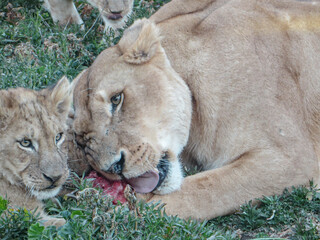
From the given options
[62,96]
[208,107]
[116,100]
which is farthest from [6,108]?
[208,107]

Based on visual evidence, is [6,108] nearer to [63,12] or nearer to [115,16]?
[115,16]

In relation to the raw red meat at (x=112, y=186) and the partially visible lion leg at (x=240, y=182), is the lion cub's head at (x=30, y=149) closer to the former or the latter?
the raw red meat at (x=112, y=186)

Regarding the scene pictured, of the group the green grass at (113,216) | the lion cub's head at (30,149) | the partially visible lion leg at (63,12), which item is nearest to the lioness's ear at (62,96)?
the lion cub's head at (30,149)

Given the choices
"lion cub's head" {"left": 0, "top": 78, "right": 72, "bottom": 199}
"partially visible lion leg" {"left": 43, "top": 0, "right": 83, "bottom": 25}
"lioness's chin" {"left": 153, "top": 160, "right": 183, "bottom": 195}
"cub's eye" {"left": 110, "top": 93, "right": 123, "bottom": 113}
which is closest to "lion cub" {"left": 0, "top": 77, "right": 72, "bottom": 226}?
"lion cub's head" {"left": 0, "top": 78, "right": 72, "bottom": 199}

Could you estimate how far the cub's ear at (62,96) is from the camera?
11.7ft

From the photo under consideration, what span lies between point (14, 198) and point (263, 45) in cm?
166

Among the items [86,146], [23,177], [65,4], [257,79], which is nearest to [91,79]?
[86,146]

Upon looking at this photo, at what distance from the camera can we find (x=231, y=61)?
A: 370 cm

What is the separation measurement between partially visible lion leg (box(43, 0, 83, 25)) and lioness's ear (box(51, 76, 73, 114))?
2.10 meters

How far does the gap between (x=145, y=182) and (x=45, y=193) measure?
0.55m

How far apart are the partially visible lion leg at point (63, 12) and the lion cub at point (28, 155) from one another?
91.9 inches

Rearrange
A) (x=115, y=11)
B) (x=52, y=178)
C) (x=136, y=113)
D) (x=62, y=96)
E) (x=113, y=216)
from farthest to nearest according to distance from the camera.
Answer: (x=115, y=11)
(x=62, y=96)
(x=136, y=113)
(x=52, y=178)
(x=113, y=216)

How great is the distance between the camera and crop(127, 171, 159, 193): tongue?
11.4 feet

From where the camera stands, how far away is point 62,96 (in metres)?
3.59
